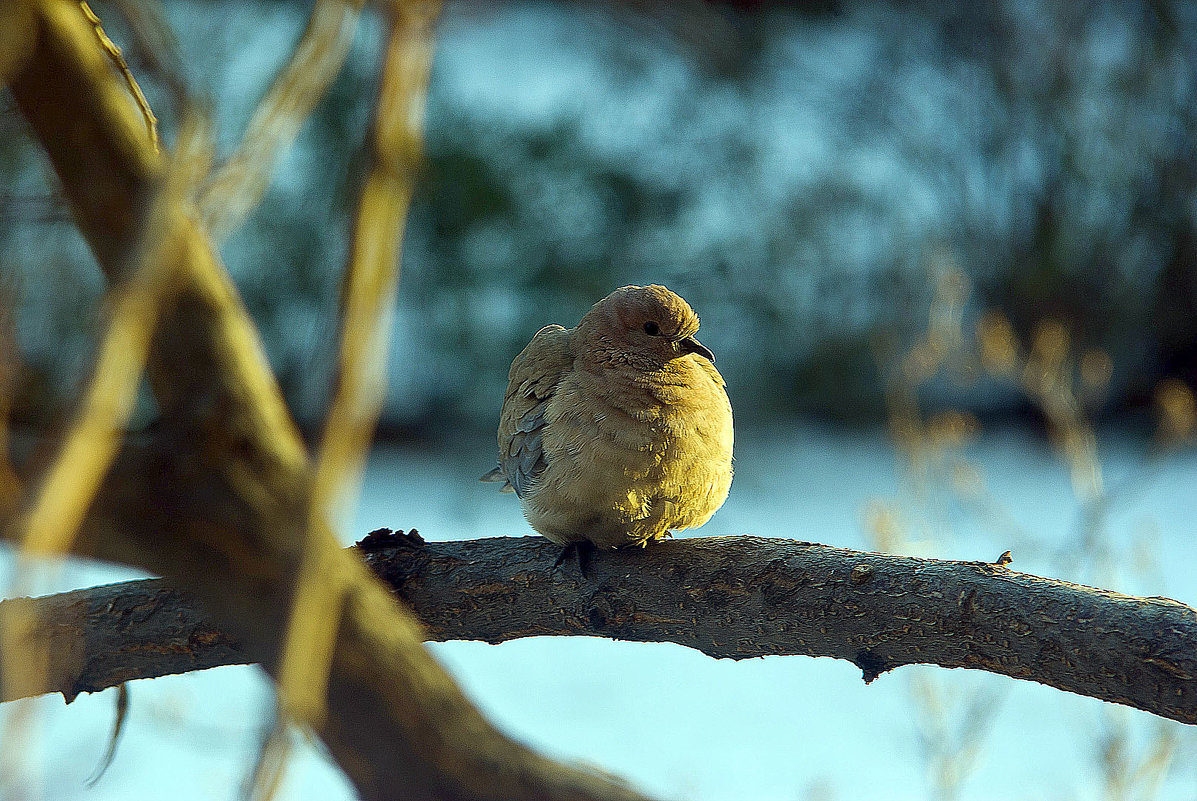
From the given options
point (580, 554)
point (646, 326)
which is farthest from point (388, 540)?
point (646, 326)

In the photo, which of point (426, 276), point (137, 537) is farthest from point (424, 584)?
point (426, 276)

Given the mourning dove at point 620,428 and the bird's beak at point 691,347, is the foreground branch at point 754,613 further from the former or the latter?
the bird's beak at point 691,347

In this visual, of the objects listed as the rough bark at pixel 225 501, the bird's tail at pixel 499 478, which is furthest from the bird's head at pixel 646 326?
the rough bark at pixel 225 501

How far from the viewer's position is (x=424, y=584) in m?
1.25

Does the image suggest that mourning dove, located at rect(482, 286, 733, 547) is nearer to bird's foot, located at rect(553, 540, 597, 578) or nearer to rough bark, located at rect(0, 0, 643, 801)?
bird's foot, located at rect(553, 540, 597, 578)

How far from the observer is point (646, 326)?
1435 mm

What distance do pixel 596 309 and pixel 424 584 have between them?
483 millimetres

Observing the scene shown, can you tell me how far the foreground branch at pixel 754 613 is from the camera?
88cm

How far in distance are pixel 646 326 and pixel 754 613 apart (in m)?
0.50

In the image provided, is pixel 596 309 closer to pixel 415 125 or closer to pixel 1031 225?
pixel 415 125

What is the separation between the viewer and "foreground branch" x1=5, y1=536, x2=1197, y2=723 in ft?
2.89

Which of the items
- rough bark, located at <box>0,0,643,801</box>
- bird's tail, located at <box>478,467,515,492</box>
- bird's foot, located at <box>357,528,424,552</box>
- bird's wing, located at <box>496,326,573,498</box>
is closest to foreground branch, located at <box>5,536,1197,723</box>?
bird's foot, located at <box>357,528,424,552</box>

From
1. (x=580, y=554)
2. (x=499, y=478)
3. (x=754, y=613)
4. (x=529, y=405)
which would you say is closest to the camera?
(x=754, y=613)

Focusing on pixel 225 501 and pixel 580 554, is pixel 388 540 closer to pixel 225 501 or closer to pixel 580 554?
pixel 580 554
